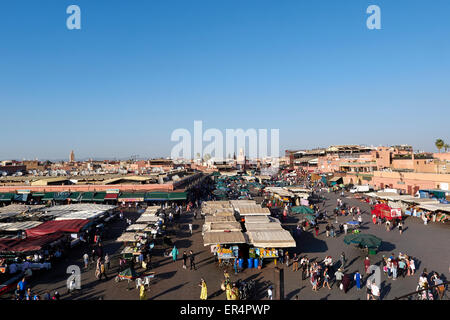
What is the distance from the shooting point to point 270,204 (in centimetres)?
3341

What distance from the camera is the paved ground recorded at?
1212 cm

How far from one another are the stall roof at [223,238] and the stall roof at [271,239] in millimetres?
604

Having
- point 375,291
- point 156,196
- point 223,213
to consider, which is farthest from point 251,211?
point 156,196

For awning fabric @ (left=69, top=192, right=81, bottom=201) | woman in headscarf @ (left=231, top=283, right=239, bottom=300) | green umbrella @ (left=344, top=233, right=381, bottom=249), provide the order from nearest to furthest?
woman in headscarf @ (left=231, top=283, right=239, bottom=300)
green umbrella @ (left=344, top=233, right=381, bottom=249)
awning fabric @ (left=69, top=192, right=81, bottom=201)

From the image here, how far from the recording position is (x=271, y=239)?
15.3 metres

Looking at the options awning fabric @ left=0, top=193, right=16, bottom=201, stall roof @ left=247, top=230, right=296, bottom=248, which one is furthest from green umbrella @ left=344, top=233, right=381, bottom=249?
awning fabric @ left=0, top=193, right=16, bottom=201

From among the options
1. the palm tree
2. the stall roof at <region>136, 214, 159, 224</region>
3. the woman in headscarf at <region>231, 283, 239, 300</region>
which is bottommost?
the woman in headscarf at <region>231, 283, 239, 300</region>

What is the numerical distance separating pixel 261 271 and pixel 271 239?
174 centimetres

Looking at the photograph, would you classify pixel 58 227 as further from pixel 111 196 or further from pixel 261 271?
pixel 111 196

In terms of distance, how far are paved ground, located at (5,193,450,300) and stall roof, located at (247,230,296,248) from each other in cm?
124

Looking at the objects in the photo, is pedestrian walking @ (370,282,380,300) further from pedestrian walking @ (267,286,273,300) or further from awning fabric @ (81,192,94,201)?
awning fabric @ (81,192,94,201)
